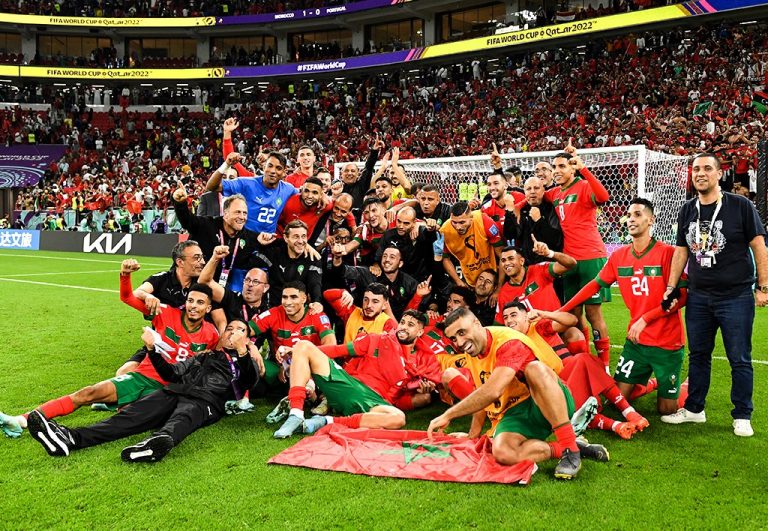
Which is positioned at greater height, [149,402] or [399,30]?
[399,30]

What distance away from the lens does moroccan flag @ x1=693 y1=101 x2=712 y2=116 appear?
21672 millimetres

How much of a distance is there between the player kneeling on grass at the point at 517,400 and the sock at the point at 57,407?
2872 mm

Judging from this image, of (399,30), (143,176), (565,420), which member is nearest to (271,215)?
(565,420)

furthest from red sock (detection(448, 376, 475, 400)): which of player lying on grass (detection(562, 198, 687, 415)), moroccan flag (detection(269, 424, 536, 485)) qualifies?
player lying on grass (detection(562, 198, 687, 415))

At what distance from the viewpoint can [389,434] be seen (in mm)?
4902

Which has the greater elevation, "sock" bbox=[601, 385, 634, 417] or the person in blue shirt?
the person in blue shirt

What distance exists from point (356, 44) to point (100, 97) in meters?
17.8

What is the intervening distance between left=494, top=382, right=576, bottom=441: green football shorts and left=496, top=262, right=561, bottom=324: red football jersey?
2087mm

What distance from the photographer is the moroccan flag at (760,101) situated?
20.2 metres

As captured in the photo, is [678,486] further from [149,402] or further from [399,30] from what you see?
[399,30]

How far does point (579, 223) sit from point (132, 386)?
15.6 ft

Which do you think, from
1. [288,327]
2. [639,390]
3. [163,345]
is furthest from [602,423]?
[163,345]

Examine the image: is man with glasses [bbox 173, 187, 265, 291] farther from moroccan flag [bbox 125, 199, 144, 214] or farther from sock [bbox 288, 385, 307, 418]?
moroccan flag [bbox 125, 199, 144, 214]

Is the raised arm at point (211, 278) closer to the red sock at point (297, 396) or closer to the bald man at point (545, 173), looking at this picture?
the red sock at point (297, 396)
